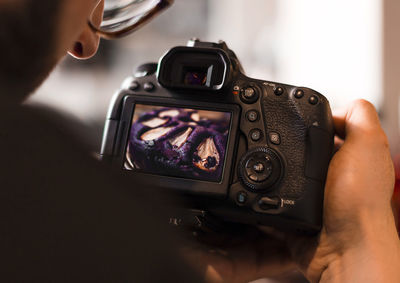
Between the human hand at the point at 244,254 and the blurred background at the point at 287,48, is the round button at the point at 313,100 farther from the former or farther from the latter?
the blurred background at the point at 287,48

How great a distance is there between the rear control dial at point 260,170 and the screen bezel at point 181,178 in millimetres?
20

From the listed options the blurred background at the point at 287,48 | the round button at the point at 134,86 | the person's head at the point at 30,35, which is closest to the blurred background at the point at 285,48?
the blurred background at the point at 287,48

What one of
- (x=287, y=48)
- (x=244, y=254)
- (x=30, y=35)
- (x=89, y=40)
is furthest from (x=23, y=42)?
(x=287, y=48)

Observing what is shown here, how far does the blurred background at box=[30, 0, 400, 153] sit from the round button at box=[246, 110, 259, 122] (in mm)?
686

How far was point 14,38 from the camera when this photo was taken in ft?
0.74

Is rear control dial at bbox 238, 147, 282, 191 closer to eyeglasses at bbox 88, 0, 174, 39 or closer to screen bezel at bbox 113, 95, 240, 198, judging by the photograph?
screen bezel at bbox 113, 95, 240, 198

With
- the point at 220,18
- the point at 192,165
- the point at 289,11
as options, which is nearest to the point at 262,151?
the point at 192,165

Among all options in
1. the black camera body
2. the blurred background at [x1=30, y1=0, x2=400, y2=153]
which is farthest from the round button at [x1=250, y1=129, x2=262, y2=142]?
the blurred background at [x1=30, y1=0, x2=400, y2=153]

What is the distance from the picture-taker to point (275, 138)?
605 millimetres

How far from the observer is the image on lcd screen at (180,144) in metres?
0.59

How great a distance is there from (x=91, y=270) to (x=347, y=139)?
21.4 inches

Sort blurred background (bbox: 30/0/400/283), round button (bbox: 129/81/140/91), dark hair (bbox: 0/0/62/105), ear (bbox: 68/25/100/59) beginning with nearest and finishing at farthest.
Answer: dark hair (bbox: 0/0/62/105)
ear (bbox: 68/25/100/59)
round button (bbox: 129/81/140/91)
blurred background (bbox: 30/0/400/283)

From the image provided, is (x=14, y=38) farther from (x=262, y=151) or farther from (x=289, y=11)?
(x=289, y=11)

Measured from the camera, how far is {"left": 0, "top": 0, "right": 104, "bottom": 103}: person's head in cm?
19
